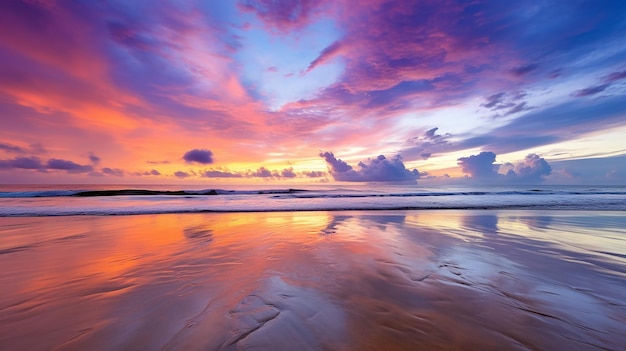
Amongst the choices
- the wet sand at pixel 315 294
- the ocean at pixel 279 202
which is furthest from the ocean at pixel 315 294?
the ocean at pixel 279 202

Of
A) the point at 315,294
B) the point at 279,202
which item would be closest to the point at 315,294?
the point at 315,294

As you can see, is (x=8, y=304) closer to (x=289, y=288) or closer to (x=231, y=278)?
(x=231, y=278)

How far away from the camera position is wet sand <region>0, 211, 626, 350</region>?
2121 mm

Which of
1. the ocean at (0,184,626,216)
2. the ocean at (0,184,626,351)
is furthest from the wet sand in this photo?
the ocean at (0,184,626,216)

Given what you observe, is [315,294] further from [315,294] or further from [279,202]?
[279,202]

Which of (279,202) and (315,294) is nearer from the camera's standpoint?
(315,294)

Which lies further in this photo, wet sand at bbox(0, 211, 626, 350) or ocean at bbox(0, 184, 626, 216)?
ocean at bbox(0, 184, 626, 216)

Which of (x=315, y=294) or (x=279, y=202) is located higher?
(x=279, y=202)

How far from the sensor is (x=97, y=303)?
2855mm

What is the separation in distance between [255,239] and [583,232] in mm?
9654

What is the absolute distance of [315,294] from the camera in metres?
3.01

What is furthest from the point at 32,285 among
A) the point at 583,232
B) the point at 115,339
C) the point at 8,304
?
the point at 583,232

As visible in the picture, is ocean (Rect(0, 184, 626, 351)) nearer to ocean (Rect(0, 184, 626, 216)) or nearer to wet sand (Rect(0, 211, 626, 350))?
wet sand (Rect(0, 211, 626, 350))

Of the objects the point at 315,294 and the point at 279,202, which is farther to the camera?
the point at 279,202
